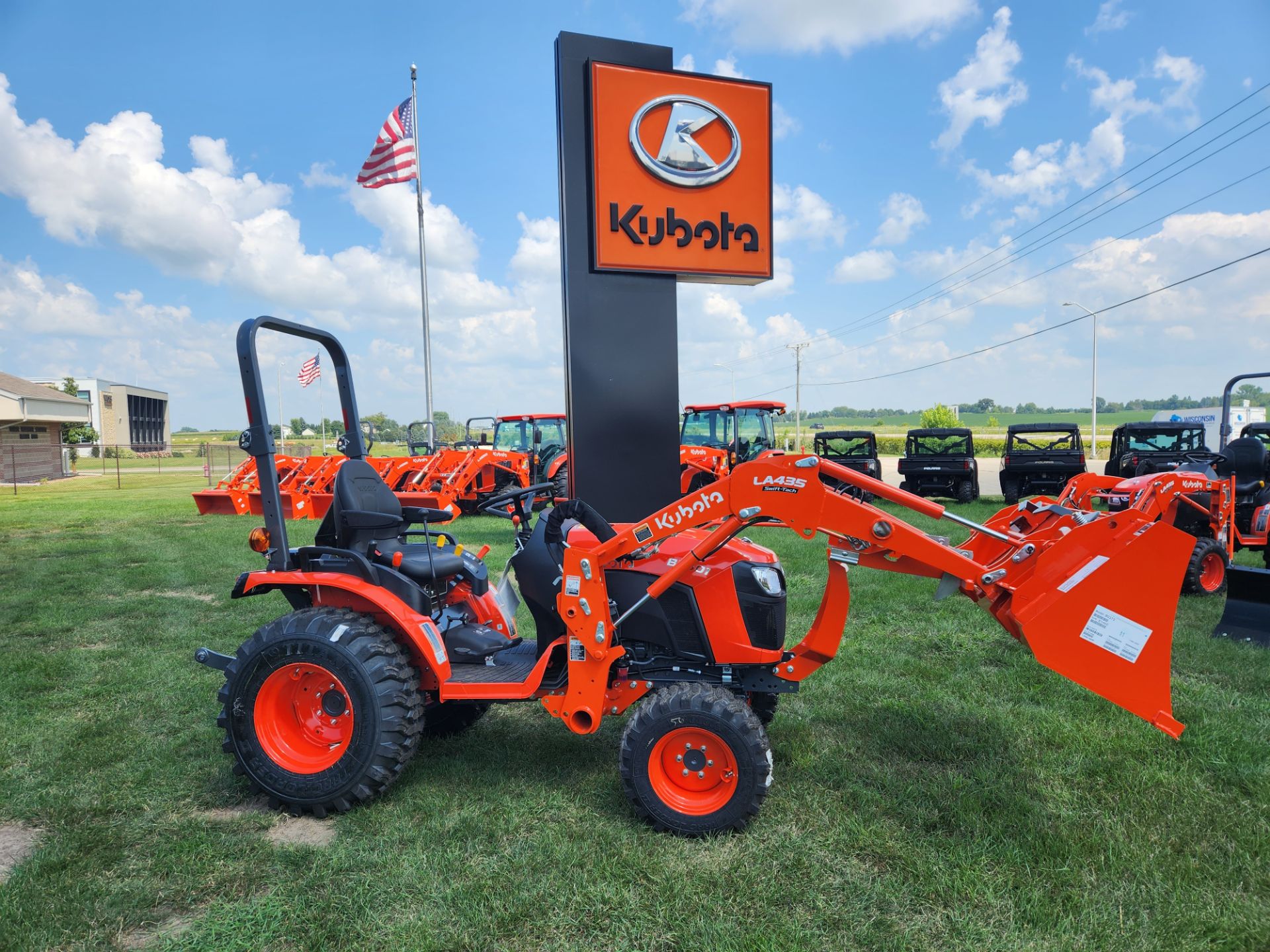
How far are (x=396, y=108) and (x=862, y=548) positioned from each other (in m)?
20.2

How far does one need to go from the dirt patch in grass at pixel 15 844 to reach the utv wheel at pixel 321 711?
32.6 inches

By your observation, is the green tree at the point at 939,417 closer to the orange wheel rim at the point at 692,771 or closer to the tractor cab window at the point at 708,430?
the tractor cab window at the point at 708,430

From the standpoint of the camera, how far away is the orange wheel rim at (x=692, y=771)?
136 inches

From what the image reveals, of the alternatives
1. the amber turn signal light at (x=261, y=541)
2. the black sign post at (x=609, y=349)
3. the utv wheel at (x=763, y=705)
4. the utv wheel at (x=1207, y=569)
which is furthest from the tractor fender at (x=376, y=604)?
the utv wheel at (x=1207, y=569)

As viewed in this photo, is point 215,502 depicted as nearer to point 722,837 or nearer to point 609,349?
point 609,349

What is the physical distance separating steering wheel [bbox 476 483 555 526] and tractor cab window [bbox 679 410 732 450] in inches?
510

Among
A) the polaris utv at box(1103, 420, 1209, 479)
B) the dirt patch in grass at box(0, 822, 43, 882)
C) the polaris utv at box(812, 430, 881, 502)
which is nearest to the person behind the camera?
the dirt patch in grass at box(0, 822, 43, 882)

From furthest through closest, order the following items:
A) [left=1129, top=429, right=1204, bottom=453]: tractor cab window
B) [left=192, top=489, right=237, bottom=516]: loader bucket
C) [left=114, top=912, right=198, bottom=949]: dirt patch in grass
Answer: [left=192, top=489, right=237, bottom=516]: loader bucket < [left=1129, top=429, right=1204, bottom=453]: tractor cab window < [left=114, top=912, right=198, bottom=949]: dirt patch in grass

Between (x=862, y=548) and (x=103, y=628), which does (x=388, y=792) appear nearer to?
(x=862, y=548)

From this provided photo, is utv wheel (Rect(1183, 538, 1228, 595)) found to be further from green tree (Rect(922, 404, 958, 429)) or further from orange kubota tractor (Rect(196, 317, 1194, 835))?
green tree (Rect(922, 404, 958, 429))

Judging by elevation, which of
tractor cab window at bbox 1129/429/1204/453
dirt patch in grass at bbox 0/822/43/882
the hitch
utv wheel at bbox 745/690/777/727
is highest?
tractor cab window at bbox 1129/429/1204/453

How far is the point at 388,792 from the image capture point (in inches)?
151

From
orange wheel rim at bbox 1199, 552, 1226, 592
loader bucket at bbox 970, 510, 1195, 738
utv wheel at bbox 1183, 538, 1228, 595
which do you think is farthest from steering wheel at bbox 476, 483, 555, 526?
orange wheel rim at bbox 1199, 552, 1226, 592

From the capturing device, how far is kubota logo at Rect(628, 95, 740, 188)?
260 inches
